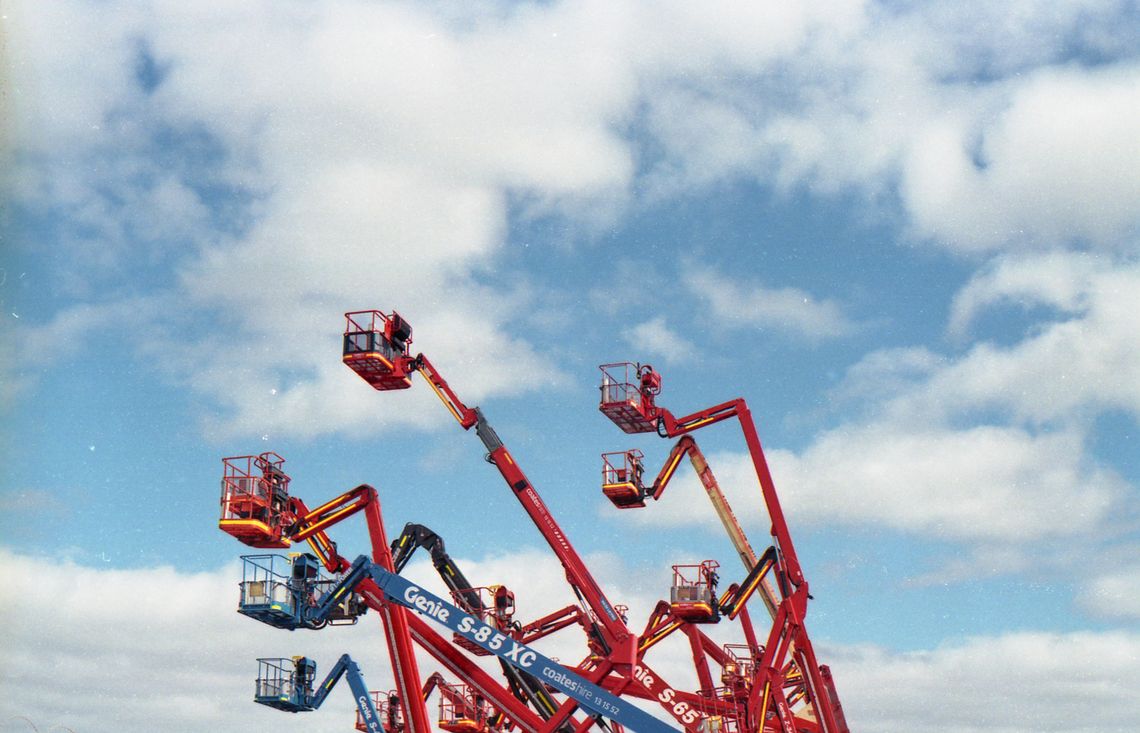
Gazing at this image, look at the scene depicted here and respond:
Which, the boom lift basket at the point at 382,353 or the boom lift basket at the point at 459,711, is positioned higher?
the boom lift basket at the point at 382,353

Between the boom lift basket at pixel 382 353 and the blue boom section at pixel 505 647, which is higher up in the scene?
the boom lift basket at pixel 382 353

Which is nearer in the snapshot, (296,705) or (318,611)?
(318,611)

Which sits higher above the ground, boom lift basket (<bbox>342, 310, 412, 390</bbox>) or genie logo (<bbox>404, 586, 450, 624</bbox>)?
boom lift basket (<bbox>342, 310, 412, 390</bbox>)

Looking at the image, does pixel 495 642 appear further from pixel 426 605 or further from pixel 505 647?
pixel 426 605

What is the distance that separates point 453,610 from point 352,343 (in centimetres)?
725

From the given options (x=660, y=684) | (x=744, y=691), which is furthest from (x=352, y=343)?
(x=744, y=691)

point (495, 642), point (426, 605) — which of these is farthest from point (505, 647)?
point (426, 605)

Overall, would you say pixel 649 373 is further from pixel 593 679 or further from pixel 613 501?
pixel 593 679

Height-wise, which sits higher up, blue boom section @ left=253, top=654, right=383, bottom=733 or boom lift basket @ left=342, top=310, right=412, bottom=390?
boom lift basket @ left=342, top=310, right=412, bottom=390

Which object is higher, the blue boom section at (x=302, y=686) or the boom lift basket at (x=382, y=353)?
the boom lift basket at (x=382, y=353)

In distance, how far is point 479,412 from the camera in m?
38.3

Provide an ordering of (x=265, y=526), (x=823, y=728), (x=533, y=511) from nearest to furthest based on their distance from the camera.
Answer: (x=265, y=526) < (x=533, y=511) < (x=823, y=728)

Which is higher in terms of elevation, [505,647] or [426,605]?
[426,605]

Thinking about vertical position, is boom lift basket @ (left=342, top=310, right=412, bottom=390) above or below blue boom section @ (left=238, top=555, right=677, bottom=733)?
above
